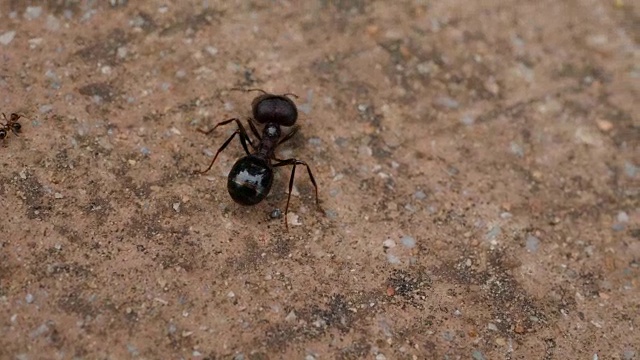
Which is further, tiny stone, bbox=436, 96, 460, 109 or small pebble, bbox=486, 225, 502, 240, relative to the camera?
tiny stone, bbox=436, 96, 460, 109

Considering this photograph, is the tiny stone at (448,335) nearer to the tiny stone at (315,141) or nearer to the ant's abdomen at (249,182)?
the ant's abdomen at (249,182)

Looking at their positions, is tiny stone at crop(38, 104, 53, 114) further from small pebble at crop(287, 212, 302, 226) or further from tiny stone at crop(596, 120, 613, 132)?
tiny stone at crop(596, 120, 613, 132)

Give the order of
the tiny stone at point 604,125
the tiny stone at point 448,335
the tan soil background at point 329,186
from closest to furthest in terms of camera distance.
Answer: the tan soil background at point 329,186
the tiny stone at point 448,335
the tiny stone at point 604,125

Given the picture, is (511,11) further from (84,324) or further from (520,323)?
(84,324)

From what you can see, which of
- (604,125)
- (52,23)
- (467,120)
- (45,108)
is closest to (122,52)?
(52,23)

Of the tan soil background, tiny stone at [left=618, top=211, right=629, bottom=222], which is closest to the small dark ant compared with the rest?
the tan soil background

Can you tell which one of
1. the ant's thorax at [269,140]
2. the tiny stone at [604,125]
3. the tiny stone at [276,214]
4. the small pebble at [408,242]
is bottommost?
the small pebble at [408,242]

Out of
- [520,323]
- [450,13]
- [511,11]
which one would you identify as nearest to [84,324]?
[520,323]

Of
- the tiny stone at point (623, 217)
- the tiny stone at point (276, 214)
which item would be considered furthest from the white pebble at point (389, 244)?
the tiny stone at point (623, 217)
